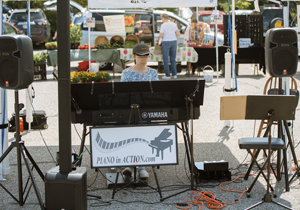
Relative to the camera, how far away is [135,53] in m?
5.39

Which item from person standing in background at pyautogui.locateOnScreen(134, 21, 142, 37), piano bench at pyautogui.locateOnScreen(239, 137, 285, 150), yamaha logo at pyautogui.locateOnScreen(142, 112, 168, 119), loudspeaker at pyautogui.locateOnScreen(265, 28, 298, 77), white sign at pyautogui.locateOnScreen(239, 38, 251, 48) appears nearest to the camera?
piano bench at pyautogui.locateOnScreen(239, 137, 285, 150)

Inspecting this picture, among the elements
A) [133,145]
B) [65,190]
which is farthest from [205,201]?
[65,190]

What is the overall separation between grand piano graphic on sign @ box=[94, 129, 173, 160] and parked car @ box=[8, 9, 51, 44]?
17984 millimetres

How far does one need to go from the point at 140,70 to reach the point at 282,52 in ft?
5.68

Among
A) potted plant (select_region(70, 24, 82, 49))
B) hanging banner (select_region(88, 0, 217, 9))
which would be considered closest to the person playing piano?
hanging banner (select_region(88, 0, 217, 9))

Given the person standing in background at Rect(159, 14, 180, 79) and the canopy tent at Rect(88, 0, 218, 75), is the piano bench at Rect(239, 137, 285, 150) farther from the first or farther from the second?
the person standing in background at Rect(159, 14, 180, 79)

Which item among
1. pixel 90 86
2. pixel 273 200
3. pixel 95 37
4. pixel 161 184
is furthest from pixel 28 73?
pixel 95 37

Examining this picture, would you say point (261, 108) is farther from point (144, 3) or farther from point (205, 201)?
point (144, 3)

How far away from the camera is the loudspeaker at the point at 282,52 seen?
4.66 meters

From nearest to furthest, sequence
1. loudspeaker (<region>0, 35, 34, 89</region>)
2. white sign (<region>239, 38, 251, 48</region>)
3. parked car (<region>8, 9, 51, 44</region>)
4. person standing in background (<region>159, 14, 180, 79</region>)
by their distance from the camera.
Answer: loudspeaker (<region>0, 35, 34, 89</region>) → person standing in background (<region>159, 14, 180, 79</region>) → white sign (<region>239, 38, 251, 48</region>) → parked car (<region>8, 9, 51, 44</region>)

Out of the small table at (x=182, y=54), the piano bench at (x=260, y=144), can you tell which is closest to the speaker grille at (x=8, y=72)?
the piano bench at (x=260, y=144)

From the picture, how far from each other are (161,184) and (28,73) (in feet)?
6.24

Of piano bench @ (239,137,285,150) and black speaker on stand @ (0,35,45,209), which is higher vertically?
black speaker on stand @ (0,35,45,209)

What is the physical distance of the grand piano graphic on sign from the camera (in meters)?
4.54
